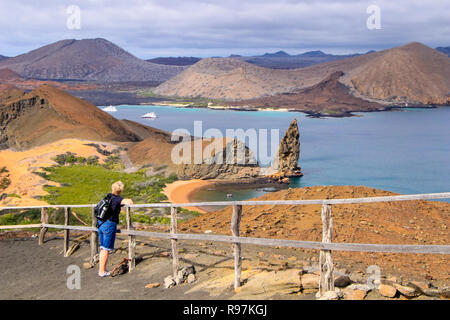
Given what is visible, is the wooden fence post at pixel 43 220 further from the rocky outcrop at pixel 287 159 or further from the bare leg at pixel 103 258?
the rocky outcrop at pixel 287 159

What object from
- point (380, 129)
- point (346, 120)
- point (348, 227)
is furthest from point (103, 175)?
point (346, 120)

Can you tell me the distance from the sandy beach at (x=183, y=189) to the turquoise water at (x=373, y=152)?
3.84ft

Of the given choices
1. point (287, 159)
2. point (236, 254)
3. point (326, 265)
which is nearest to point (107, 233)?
point (236, 254)

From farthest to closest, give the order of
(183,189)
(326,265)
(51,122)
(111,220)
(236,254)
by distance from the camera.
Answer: (51,122), (183,189), (111,220), (236,254), (326,265)

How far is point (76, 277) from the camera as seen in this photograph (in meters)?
10.5

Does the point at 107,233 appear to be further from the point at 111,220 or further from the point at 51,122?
the point at 51,122

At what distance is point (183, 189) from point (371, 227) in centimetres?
2741

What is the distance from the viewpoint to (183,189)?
40.8 meters

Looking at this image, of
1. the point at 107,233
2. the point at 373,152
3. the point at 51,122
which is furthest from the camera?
the point at 373,152

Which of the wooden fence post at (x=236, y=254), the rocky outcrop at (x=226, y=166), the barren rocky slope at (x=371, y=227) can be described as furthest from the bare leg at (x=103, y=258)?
the rocky outcrop at (x=226, y=166)

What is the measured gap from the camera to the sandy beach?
36.8 metres

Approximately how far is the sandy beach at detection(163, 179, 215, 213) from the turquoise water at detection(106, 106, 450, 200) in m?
1.17

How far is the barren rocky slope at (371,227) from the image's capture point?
12141mm

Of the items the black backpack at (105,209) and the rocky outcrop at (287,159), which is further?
the rocky outcrop at (287,159)
